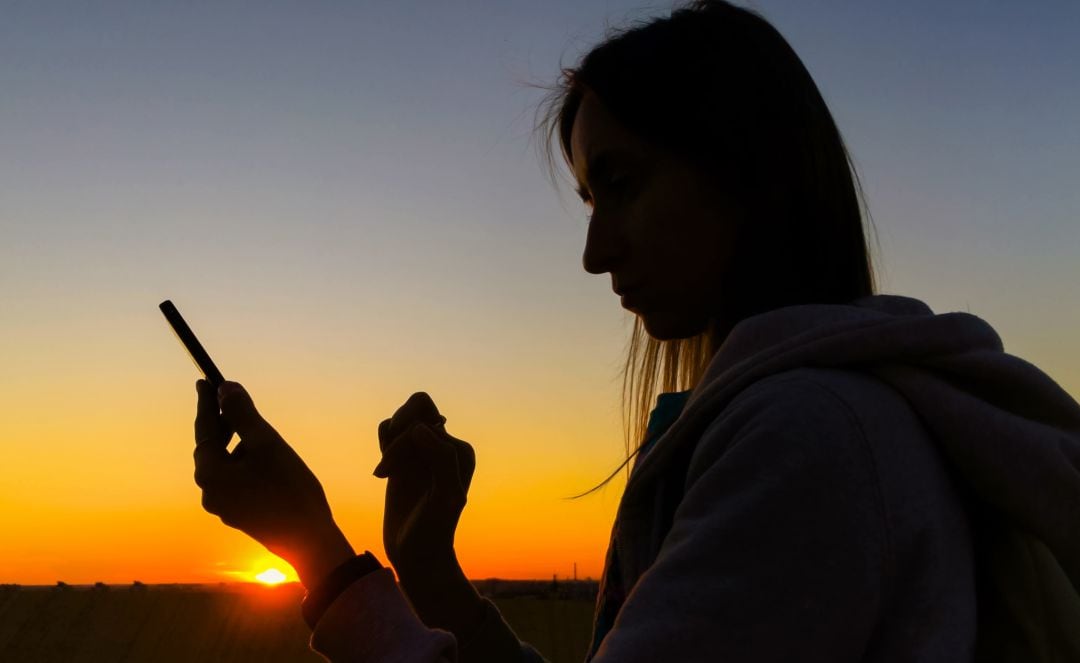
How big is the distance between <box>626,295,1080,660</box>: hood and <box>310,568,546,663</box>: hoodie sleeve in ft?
1.04

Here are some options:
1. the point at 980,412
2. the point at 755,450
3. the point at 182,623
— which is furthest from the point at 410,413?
the point at 182,623

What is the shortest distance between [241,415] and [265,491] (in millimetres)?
124

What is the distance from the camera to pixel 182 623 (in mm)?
Answer: 13000

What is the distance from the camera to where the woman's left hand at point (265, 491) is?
1.38m

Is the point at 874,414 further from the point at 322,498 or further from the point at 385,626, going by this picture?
the point at 322,498

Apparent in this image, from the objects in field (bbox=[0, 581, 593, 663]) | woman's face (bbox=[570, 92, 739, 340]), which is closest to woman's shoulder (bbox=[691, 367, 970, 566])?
woman's face (bbox=[570, 92, 739, 340])

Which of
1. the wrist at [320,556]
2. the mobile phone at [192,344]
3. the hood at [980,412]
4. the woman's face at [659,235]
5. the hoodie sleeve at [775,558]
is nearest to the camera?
the hoodie sleeve at [775,558]

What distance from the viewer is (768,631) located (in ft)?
3.13

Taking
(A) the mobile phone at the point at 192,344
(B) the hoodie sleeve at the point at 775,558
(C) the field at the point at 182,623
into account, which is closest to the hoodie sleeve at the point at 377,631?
(B) the hoodie sleeve at the point at 775,558

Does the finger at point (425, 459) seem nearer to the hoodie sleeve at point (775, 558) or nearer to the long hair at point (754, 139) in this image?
the long hair at point (754, 139)

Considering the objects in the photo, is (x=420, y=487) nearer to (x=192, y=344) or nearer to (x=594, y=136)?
(x=192, y=344)

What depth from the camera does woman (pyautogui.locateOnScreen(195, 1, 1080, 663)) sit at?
3.24 ft

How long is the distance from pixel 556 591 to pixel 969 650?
12206mm

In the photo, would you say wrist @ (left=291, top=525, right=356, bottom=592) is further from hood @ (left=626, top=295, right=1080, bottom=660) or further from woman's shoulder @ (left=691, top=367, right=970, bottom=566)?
woman's shoulder @ (left=691, top=367, right=970, bottom=566)
